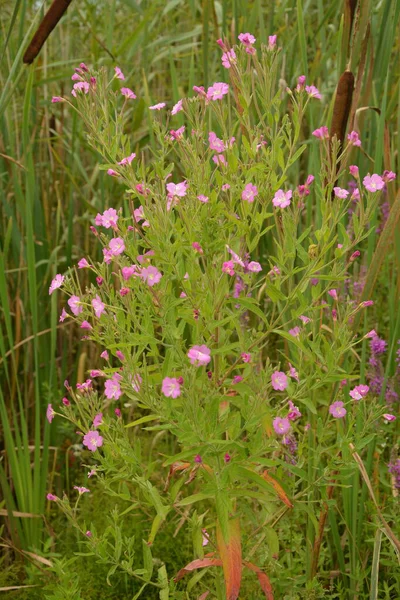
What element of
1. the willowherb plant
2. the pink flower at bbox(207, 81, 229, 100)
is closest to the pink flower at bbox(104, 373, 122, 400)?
the willowherb plant

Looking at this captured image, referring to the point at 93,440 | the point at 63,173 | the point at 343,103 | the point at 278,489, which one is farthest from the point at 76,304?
the point at 63,173

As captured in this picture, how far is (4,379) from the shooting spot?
7.32 feet

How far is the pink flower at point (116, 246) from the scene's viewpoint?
126 cm

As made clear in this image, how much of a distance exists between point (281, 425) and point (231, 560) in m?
0.21

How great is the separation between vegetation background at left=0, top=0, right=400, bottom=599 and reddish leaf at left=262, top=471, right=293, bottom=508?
38 cm

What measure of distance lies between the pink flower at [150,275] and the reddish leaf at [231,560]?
0.40 metres

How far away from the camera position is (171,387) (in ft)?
3.79

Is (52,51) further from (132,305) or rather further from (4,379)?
(132,305)

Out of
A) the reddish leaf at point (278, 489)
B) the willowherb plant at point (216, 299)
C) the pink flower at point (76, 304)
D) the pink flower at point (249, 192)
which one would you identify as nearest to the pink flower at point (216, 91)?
the willowherb plant at point (216, 299)

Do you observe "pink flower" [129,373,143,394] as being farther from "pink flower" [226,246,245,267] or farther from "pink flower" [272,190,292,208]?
"pink flower" [272,190,292,208]

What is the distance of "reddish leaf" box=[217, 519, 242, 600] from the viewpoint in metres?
1.23

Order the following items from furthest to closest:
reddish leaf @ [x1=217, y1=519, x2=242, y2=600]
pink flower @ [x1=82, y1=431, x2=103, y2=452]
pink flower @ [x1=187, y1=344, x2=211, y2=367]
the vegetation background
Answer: the vegetation background, pink flower @ [x1=82, y1=431, x2=103, y2=452], reddish leaf @ [x1=217, y1=519, x2=242, y2=600], pink flower @ [x1=187, y1=344, x2=211, y2=367]

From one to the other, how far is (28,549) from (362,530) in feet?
2.42

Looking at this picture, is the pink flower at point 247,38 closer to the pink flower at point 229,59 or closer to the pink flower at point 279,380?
the pink flower at point 229,59
